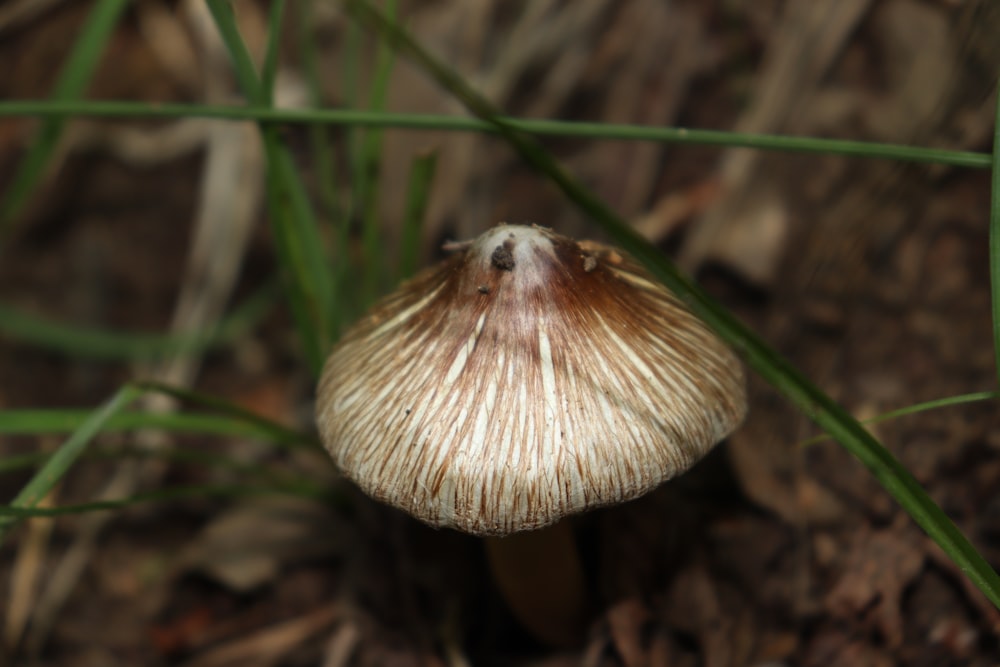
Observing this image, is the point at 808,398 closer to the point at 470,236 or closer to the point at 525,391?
the point at 525,391

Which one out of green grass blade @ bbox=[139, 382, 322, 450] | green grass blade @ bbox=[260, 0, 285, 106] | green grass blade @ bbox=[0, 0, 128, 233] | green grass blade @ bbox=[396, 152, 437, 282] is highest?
green grass blade @ bbox=[0, 0, 128, 233]

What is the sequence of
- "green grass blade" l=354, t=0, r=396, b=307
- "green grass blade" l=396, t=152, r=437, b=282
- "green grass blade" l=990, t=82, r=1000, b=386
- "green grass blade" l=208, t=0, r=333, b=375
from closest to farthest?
"green grass blade" l=990, t=82, r=1000, b=386 → "green grass blade" l=208, t=0, r=333, b=375 → "green grass blade" l=396, t=152, r=437, b=282 → "green grass blade" l=354, t=0, r=396, b=307

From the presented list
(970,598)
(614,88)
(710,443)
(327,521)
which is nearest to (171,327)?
(327,521)

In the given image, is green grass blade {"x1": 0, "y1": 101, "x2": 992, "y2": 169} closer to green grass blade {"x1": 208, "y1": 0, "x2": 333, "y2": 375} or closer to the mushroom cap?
green grass blade {"x1": 208, "y1": 0, "x2": 333, "y2": 375}

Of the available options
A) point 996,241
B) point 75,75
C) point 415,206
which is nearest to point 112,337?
point 75,75

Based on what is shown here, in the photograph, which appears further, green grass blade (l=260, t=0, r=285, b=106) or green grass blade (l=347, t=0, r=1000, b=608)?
green grass blade (l=260, t=0, r=285, b=106)

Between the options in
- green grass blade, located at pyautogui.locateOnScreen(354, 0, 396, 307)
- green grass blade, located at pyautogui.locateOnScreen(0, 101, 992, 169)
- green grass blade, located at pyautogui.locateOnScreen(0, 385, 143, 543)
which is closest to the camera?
green grass blade, located at pyautogui.locateOnScreen(0, 101, 992, 169)

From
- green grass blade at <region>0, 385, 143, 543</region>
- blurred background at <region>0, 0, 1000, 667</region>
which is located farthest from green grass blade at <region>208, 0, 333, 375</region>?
green grass blade at <region>0, 385, 143, 543</region>
